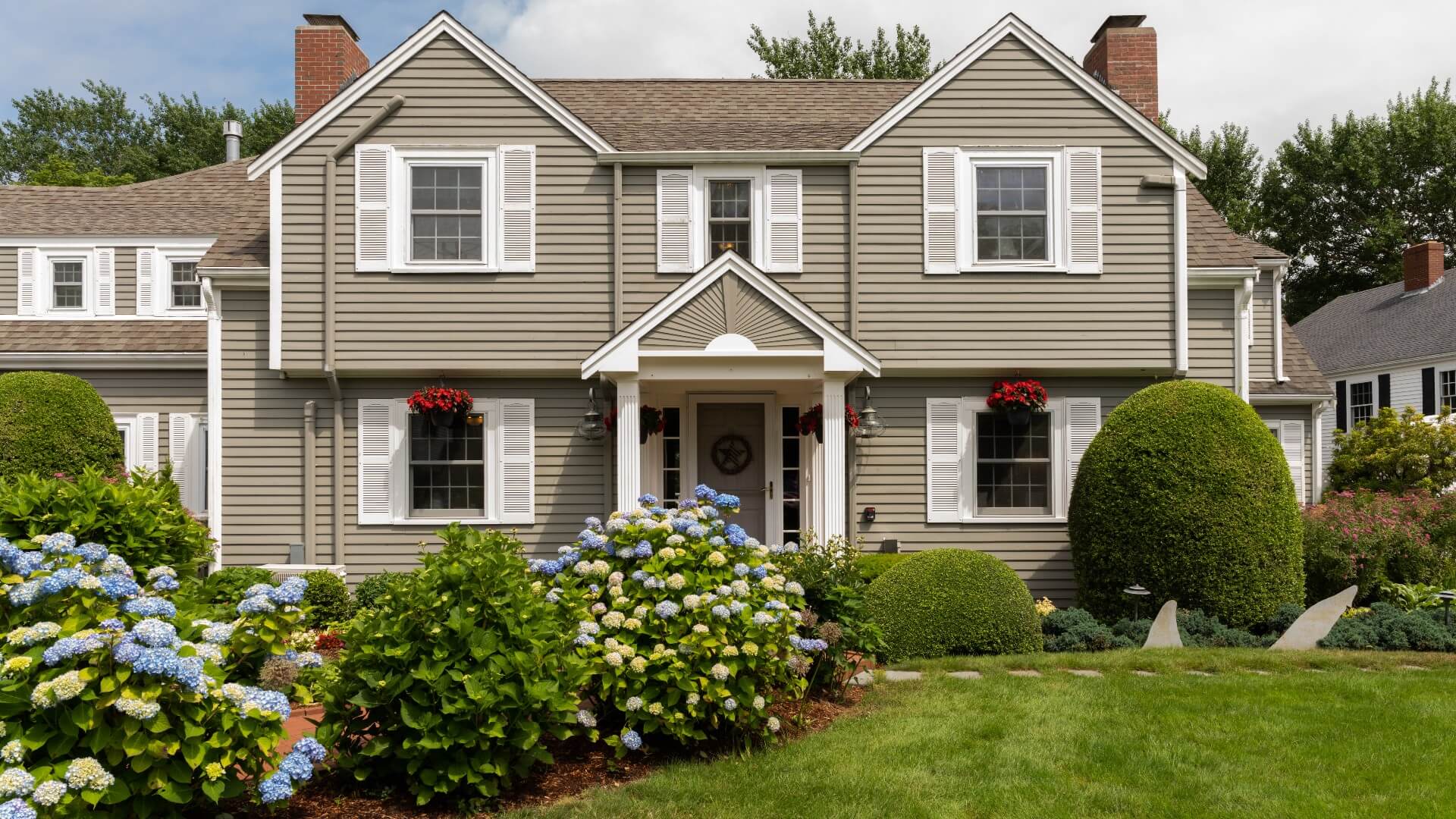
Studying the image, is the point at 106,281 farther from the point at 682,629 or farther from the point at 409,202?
the point at 682,629

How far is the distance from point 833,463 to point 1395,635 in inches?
222

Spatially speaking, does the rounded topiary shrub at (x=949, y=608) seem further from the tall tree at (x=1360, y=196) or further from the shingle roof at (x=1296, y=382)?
the tall tree at (x=1360, y=196)

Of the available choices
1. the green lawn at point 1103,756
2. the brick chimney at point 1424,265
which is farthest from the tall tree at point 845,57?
the green lawn at point 1103,756

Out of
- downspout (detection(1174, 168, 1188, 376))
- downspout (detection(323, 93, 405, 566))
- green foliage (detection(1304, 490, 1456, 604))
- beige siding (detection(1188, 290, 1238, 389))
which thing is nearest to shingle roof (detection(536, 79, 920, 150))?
downspout (detection(323, 93, 405, 566))

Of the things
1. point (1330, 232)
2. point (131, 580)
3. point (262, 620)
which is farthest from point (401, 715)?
point (1330, 232)

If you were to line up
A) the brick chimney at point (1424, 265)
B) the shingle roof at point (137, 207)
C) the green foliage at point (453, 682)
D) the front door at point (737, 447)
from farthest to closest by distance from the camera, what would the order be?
1. the brick chimney at point (1424, 265)
2. the shingle roof at point (137, 207)
3. the front door at point (737, 447)
4. the green foliage at point (453, 682)

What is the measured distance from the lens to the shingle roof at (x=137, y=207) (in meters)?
16.7

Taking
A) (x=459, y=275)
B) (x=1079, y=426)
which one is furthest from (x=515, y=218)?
(x=1079, y=426)

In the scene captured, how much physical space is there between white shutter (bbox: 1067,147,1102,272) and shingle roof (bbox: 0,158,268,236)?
1305 centimetres

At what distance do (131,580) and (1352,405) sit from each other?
32814 mm

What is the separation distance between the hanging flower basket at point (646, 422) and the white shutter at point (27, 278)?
11763mm

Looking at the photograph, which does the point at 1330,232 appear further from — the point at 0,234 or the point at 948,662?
the point at 0,234

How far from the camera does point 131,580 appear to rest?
4219 millimetres

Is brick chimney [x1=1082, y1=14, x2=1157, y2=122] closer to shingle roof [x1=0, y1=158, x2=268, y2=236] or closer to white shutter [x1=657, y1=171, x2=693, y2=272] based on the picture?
white shutter [x1=657, y1=171, x2=693, y2=272]
